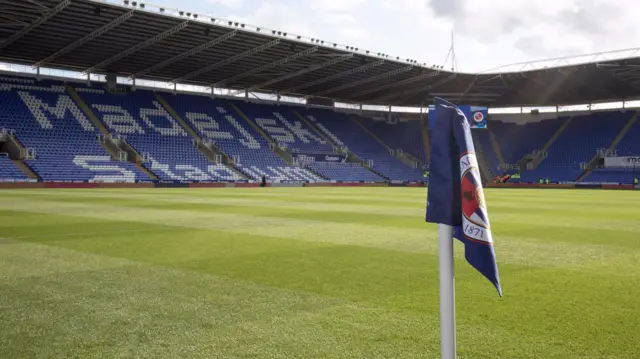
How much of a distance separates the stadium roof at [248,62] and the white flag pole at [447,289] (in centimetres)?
3500

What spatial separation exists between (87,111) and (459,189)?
5117cm

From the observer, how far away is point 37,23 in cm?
3525

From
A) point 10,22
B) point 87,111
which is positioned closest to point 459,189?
point 10,22

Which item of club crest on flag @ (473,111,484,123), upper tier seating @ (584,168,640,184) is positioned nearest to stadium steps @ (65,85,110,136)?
club crest on flag @ (473,111,484,123)

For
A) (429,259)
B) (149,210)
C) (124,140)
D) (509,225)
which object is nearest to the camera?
(429,259)

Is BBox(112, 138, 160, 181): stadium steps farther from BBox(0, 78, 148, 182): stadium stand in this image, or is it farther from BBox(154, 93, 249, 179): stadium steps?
BBox(154, 93, 249, 179): stadium steps

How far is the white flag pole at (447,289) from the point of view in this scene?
2664 millimetres

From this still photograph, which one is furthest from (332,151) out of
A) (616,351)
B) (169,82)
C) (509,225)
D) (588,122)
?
(616,351)

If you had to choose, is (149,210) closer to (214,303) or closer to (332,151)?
(214,303)

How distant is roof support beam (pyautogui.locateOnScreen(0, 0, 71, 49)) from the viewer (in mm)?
32406

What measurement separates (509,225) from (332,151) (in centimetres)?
4784

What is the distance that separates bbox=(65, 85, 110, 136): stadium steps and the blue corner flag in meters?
48.8

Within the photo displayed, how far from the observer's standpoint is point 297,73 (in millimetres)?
51250

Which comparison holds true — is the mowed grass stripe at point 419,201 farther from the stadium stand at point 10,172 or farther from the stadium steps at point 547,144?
the stadium steps at point 547,144
